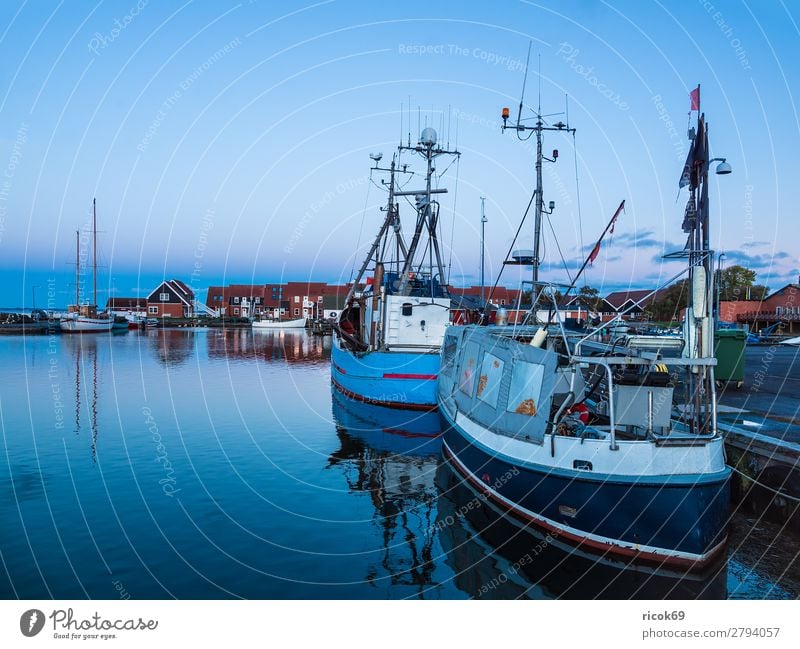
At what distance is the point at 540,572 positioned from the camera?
11703 millimetres

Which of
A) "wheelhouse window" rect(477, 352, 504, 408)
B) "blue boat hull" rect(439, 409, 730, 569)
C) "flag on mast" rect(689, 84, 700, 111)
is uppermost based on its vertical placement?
"flag on mast" rect(689, 84, 700, 111)

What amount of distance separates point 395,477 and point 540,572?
7.99 meters

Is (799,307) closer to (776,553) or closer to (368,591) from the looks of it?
(776,553)

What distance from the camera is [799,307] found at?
238 feet

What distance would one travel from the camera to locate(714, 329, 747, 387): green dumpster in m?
24.7

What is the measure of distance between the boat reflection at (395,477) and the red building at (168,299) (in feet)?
412

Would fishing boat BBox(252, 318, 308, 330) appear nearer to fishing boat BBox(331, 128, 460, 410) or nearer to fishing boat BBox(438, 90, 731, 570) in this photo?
fishing boat BBox(331, 128, 460, 410)

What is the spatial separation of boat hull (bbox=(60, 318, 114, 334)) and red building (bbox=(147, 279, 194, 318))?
36.0 metres

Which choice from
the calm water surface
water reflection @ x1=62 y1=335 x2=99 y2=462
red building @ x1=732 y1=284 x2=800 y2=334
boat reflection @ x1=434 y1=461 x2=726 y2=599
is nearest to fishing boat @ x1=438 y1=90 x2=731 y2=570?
boat reflection @ x1=434 y1=461 x2=726 y2=599

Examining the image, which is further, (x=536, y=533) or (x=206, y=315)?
(x=206, y=315)

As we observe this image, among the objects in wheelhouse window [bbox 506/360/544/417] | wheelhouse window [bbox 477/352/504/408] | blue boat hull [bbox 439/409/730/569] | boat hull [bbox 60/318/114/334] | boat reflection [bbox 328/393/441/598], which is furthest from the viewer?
boat hull [bbox 60/318/114/334]

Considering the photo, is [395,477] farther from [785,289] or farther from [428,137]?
[785,289]
